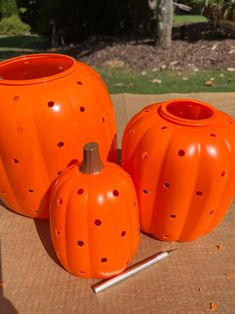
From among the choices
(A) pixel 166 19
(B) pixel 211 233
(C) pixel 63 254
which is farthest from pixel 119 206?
(A) pixel 166 19

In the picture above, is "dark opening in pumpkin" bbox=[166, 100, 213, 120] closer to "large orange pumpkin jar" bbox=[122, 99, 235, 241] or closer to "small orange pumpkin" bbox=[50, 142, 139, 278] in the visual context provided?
"large orange pumpkin jar" bbox=[122, 99, 235, 241]

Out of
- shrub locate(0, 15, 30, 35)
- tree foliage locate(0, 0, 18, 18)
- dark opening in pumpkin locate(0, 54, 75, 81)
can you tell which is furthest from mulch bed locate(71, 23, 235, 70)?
tree foliage locate(0, 0, 18, 18)

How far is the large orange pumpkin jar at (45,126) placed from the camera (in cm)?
161

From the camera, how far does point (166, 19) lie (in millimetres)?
5137

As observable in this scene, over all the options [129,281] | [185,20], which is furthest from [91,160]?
[185,20]

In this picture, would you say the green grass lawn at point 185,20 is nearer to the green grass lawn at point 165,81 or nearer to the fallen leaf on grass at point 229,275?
the green grass lawn at point 165,81

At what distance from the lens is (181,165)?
1.52 metres

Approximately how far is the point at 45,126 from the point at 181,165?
2.03 ft

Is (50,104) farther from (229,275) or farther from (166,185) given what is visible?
(229,275)

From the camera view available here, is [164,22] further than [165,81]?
Yes

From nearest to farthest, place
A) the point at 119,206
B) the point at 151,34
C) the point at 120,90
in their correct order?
the point at 119,206 → the point at 120,90 → the point at 151,34

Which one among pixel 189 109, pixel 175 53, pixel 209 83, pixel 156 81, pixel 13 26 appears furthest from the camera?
pixel 13 26

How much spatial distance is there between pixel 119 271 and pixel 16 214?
76 centimetres

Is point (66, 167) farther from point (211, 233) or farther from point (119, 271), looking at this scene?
point (211, 233)
